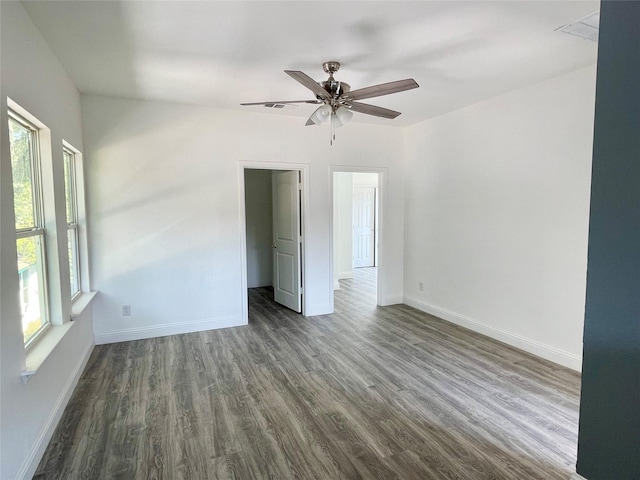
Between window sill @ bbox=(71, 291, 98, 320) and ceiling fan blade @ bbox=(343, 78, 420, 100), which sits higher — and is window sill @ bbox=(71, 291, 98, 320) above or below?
below

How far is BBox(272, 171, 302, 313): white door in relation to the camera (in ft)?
16.4

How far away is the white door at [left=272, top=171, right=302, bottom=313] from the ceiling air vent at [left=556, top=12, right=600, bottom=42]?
3230 millimetres

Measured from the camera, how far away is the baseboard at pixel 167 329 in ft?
13.3

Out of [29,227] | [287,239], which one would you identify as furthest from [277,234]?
[29,227]

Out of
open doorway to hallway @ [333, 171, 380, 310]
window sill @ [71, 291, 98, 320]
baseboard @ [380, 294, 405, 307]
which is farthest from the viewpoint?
open doorway to hallway @ [333, 171, 380, 310]

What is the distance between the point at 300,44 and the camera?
2.65 metres

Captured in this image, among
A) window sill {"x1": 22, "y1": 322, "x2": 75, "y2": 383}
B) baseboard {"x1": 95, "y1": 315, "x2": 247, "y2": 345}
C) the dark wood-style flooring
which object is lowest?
the dark wood-style flooring

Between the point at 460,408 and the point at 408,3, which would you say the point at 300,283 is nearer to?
the point at 460,408

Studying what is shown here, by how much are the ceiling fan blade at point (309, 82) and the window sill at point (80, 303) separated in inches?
107

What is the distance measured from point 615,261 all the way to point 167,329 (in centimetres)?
430

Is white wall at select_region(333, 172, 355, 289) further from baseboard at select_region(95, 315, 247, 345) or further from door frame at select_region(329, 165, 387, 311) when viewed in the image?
baseboard at select_region(95, 315, 247, 345)

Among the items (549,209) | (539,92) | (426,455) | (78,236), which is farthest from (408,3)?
(78,236)

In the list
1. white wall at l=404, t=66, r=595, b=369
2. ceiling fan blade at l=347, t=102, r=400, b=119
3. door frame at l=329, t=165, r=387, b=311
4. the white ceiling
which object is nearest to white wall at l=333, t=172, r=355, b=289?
door frame at l=329, t=165, r=387, b=311

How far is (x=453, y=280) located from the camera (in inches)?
184
